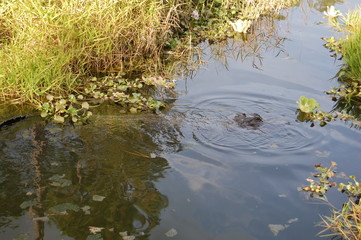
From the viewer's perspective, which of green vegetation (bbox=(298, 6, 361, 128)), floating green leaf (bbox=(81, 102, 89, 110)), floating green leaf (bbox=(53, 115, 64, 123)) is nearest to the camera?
floating green leaf (bbox=(53, 115, 64, 123))

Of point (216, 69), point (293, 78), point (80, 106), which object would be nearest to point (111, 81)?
point (80, 106)

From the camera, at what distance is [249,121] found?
173 inches

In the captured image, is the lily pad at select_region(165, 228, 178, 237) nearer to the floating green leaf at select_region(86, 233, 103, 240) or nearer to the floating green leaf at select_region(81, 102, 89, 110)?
the floating green leaf at select_region(86, 233, 103, 240)

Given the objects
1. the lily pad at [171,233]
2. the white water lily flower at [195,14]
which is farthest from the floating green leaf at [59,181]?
the white water lily flower at [195,14]

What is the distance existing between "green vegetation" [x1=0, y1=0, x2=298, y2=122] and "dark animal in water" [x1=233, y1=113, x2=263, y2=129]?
3.10 ft

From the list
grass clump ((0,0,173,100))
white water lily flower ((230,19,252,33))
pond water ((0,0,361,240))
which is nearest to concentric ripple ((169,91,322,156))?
pond water ((0,0,361,240))

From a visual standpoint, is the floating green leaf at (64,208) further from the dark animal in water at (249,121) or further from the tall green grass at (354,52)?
the tall green grass at (354,52)

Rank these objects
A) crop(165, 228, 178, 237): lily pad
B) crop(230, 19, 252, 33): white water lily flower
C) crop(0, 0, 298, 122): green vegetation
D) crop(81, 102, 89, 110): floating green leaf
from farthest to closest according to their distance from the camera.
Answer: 1. crop(230, 19, 252, 33): white water lily flower
2. crop(0, 0, 298, 122): green vegetation
3. crop(81, 102, 89, 110): floating green leaf
4. crop(165, 228, 178, 237): lily pad

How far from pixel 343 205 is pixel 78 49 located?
3445mm

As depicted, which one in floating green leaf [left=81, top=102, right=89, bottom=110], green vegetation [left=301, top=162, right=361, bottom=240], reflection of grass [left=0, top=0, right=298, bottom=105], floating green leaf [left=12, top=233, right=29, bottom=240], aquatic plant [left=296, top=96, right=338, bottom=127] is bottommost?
floating green leaf [left=12, top=233, right=29, bottom=240]

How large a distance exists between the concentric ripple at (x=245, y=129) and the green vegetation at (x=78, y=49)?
591mm

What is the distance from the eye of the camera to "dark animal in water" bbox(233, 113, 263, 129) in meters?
4.38

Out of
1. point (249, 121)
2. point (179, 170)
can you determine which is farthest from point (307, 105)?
point (179, 170)

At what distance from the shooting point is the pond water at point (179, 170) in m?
2.99
